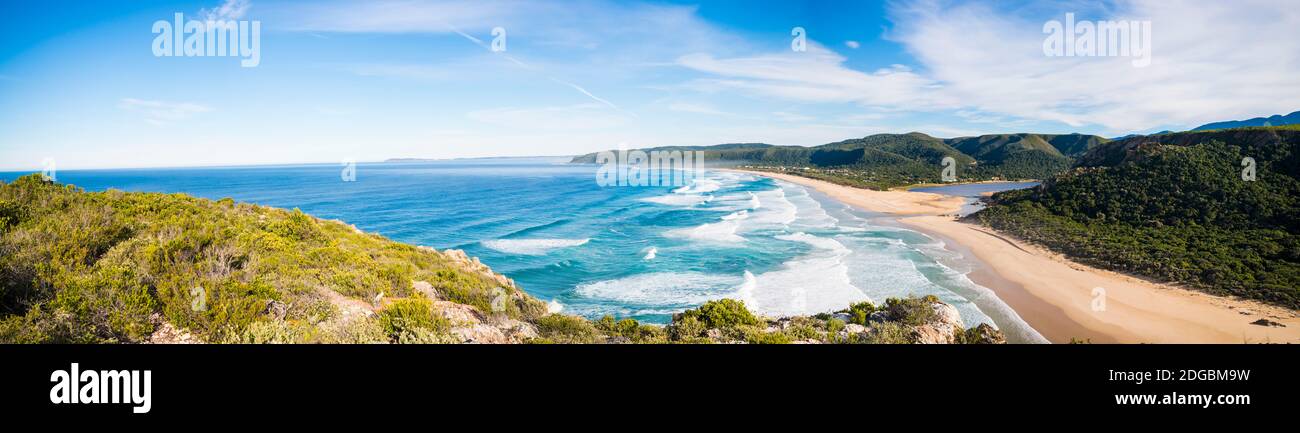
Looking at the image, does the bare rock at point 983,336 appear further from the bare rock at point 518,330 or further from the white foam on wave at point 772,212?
the white foam on wave at point 772,212

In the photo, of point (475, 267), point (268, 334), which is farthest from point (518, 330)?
point (475, 267)

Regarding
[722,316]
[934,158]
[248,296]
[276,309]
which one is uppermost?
[934,158]

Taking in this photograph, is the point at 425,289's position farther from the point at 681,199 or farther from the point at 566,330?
the point at 681,199

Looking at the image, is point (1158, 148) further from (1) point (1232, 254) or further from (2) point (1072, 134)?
(2) point (1072, 134)

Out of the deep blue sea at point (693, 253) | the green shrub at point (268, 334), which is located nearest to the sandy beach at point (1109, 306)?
the deep blue sea at point (693, 253)

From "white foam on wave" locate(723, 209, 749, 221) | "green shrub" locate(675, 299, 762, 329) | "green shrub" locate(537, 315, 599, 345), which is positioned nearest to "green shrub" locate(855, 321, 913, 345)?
"green shrub" locate(675, 299, 762, 329)
